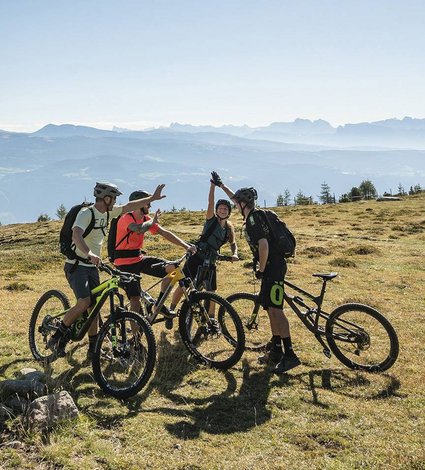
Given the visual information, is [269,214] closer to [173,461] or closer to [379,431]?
[379,431]

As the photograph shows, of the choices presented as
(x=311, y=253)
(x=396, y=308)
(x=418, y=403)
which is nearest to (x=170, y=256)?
(x=311, y=253)

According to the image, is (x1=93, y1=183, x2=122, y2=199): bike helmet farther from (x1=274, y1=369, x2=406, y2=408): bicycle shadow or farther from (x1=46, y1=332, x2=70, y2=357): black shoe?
(x1=274, y1=369, x2=406, y2=408): bicycle shadow

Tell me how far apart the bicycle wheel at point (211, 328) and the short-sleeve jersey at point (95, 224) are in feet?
7.03

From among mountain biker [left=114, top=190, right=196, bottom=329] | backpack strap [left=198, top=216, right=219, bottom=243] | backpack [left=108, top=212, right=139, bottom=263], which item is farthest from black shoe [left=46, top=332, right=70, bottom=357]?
backpack strap [left=198, top=216, right=219, bottom=243]

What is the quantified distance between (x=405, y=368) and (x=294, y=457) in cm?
417

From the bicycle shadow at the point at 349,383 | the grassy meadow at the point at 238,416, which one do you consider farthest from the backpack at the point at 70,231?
the bicycle shadow at the point at 349,383

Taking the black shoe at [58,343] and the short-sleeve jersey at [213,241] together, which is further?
the short-sleeve jersey at [213,241]

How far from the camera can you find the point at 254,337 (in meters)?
10.9

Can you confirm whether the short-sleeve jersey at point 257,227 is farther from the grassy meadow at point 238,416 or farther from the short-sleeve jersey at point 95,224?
the grassy meadow at point 238,416

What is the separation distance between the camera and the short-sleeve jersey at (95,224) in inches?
319

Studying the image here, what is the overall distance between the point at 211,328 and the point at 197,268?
180 cm

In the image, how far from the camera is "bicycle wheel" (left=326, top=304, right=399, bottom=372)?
8.52m

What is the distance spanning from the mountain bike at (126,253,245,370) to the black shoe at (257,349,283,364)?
692 millimetres

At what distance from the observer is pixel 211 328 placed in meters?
8.91
